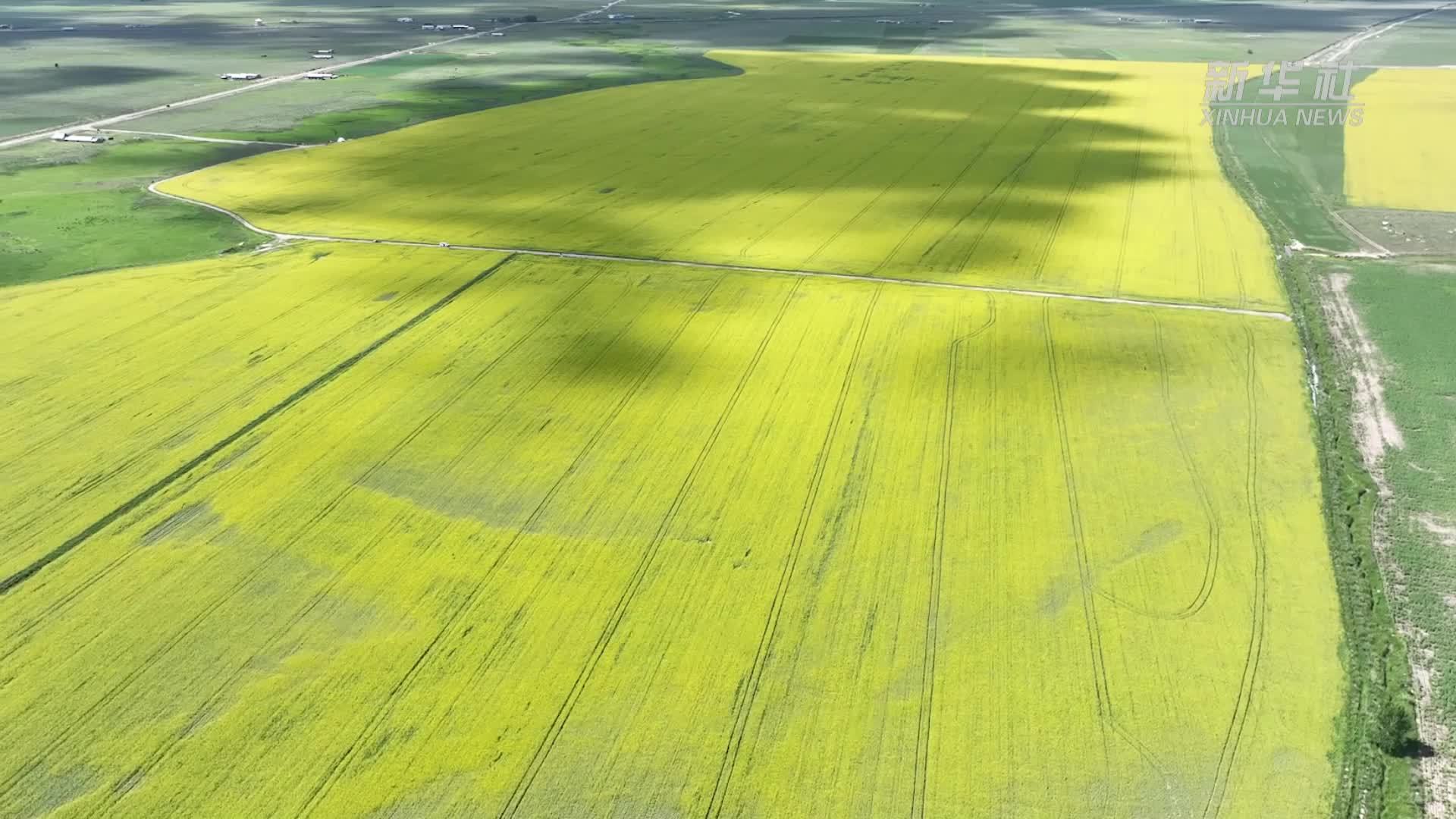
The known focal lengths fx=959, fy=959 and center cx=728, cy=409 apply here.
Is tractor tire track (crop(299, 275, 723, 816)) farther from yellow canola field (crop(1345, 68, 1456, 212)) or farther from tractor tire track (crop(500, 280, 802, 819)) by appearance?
yellow canola field (crop(1345, 68, 1456, 212))

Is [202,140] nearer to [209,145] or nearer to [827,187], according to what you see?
[209,145]

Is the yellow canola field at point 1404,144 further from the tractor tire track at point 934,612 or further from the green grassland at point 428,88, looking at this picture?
the green grassland at point 428,88

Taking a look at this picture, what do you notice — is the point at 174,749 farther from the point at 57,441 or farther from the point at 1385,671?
the point at 1385,671

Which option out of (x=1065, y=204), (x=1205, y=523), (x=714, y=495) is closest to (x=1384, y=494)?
(x=1205, y=523)

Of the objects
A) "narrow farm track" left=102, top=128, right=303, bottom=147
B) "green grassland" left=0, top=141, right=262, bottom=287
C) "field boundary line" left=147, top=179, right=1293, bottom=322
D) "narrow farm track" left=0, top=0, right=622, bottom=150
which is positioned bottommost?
"field boundary line" left=147, top=179, right=1293, bottom=322

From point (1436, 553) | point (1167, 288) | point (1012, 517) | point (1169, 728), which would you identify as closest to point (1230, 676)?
point (1169, 728)

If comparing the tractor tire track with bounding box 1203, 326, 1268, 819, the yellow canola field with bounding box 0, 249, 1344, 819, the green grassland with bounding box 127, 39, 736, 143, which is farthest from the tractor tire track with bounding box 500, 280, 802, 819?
the green grassland with bounding box 127, 39, 736, 143

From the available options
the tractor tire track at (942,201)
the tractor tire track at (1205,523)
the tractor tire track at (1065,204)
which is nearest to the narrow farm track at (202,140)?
the tractor tire track at (942,201)
